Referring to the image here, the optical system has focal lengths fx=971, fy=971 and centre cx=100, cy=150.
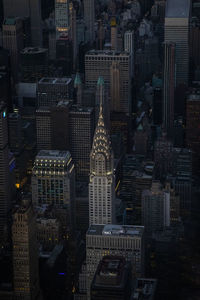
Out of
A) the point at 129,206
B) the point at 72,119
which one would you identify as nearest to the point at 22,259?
the point at 129,206

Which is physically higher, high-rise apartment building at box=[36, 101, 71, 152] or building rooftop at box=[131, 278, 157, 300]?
high-rise apartment building at box=[36, 101, 71, 152]

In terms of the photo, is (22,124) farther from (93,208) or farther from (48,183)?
(93,208)

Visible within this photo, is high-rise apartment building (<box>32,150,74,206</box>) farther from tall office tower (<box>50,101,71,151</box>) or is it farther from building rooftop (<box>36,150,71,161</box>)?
tall office tower (<box>50,101,71,151</box>)

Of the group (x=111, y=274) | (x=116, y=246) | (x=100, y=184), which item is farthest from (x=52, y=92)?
(x=111, y=274)

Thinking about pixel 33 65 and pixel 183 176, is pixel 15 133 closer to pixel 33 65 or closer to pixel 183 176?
pixel 183 176

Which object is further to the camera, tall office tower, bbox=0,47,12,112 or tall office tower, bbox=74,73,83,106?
tall office tower, bbox=0,47,12,112

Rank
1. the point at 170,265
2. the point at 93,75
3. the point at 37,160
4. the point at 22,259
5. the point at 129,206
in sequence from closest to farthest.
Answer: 1. the point at 22,259
2. the point at 170,265
3. the point at 37,160
4. the point at 129,206
5. the point at 93,75

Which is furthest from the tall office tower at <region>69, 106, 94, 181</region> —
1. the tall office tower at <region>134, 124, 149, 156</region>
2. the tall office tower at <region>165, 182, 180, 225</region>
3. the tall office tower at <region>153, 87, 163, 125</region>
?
the tall office tower at <region>153, 87, 163, 125</region>
